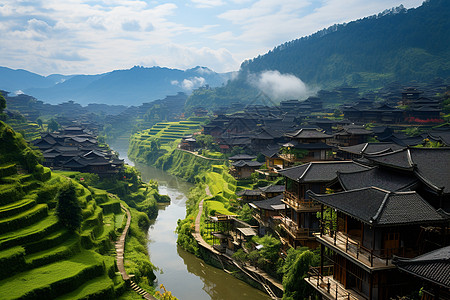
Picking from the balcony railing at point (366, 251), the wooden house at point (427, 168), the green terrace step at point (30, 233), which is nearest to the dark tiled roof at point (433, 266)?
the balcony railing at point (366, 251)

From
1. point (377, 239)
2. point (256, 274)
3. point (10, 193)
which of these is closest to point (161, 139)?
point (10, 193)

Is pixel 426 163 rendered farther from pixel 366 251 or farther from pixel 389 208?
pixel 366 251

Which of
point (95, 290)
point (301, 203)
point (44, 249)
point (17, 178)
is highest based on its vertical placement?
point (17, 178)

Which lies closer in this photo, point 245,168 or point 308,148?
point 308,148


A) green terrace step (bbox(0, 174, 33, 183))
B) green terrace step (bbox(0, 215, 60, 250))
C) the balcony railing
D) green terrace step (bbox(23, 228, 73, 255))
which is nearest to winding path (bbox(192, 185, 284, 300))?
the balcony railing

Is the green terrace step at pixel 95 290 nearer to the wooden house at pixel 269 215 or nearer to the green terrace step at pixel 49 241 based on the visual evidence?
the green terrace step at pixel 49 241

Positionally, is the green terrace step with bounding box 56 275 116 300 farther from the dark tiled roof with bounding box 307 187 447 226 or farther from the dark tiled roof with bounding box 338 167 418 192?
the dark tiled roof with bounding box 338 167 418 192
